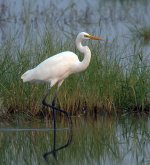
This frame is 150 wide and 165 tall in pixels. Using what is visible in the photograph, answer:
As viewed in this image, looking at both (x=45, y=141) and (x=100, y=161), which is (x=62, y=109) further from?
(x=100, y=161)

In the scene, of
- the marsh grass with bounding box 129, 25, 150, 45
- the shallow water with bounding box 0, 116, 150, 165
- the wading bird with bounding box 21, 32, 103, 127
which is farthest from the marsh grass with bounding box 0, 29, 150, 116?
the marsh grass with bounding box 129, 25, 150, 45

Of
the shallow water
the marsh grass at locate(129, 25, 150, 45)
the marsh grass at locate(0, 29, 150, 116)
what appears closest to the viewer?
the shallow water

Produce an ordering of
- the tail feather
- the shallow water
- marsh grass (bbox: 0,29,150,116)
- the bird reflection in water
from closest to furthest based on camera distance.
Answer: the shallow water → the bird reflection in water → the tail feather → marsh grass (bbox: 0,29,150,116)

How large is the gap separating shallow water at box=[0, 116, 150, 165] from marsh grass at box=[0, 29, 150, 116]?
27cm

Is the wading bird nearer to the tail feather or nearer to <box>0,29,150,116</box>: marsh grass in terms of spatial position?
the tail feather

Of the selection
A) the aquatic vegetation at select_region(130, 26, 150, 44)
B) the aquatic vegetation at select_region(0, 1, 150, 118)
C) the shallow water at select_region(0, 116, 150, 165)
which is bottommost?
the shallow water at select_region(0, 116, 150, 165)

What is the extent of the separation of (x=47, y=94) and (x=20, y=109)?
20.6 inches

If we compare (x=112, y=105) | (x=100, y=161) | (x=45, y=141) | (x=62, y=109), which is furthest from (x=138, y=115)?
(x=100, y=161)

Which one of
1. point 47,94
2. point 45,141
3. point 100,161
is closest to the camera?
point 100,161

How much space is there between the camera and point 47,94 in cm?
1134

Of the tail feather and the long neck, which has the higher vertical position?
the long neck

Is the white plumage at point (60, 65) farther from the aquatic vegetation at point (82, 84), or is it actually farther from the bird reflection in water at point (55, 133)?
the aquatic vegetation at point (82, 84)

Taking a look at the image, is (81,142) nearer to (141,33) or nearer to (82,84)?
(82,84)

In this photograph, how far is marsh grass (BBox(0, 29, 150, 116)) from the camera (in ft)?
38.1
